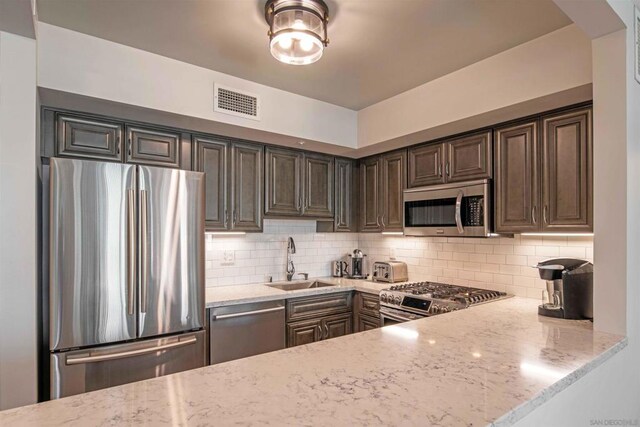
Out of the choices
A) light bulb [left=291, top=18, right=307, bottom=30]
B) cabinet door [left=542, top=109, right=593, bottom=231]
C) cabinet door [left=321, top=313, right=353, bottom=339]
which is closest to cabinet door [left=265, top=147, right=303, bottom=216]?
cabinet door [left=321, top=313, right=353, bottom=339]

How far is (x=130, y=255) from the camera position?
2191mm

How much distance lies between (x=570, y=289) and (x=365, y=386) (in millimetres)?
1546

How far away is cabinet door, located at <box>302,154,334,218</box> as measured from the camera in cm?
357

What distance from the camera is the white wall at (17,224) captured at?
177 centimetres

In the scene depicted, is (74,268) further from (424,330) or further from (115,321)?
(424,330)

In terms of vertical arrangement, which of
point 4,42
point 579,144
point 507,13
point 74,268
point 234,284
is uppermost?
point 507,13

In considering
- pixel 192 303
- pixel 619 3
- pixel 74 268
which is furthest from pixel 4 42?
pixel 619 3

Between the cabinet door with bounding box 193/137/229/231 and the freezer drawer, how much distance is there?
0.91 m

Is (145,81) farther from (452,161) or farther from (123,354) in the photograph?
(452,161)

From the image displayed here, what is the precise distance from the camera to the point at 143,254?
2238 mm

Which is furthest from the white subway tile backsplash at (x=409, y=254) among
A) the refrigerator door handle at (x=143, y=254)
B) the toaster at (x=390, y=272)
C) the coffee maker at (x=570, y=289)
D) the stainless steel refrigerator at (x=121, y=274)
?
the refrigerator door handle at (x=143, y=254)

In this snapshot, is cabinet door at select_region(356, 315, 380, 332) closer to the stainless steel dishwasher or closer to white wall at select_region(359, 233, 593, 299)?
white wall at select_region(359, 233, 593, 299)

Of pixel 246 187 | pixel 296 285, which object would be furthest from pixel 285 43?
pixel 296 285

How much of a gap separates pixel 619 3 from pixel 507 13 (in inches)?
18.6
